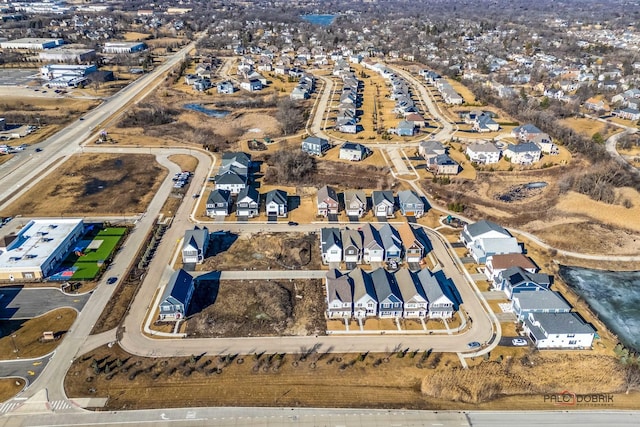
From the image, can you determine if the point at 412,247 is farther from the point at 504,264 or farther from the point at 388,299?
the point at 388,299

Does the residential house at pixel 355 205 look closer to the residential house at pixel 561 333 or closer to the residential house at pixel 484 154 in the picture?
the residential house at pixel 561 333

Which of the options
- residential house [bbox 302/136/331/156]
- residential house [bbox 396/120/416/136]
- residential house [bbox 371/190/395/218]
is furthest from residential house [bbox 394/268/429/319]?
residential house [bbox 396/120/416/136]

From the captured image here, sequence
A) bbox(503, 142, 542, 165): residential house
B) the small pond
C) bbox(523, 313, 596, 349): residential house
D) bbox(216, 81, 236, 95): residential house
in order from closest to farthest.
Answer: bbox(523, 313, 596, 349): residential house → bbox(503, 142, 542, 165): residential house → the small pond → bbox(216, 81, 236, 95): residential house

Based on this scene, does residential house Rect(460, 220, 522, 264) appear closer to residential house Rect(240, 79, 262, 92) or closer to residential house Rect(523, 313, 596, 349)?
residential house Rect(523, 313, 596, 349)

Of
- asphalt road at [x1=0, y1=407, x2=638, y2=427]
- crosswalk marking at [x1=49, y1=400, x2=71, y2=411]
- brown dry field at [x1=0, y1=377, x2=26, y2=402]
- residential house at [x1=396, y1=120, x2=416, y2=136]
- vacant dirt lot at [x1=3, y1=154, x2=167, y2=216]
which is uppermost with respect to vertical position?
residential house at [x1=396, y1=120, x2=416, y2=136]

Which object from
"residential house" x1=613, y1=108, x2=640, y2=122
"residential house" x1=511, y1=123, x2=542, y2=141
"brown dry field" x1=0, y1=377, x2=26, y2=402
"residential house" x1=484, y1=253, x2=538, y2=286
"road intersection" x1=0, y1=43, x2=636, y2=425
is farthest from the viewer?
"residential house" x1=613, y1=108, x2=640, y2=122

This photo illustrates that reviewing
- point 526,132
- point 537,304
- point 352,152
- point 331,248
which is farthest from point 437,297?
point 526,132
